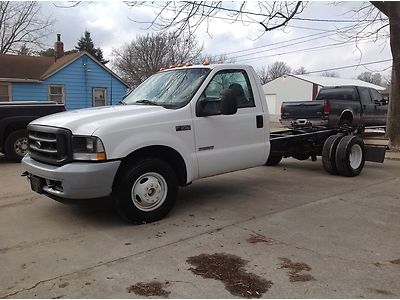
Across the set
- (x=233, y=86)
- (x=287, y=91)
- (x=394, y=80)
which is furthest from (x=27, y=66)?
(x=287, y=91)

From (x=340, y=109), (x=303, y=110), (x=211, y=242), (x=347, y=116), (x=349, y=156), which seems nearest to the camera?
(x=211, y=242)

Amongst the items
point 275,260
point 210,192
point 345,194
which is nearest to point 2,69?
point 210,192

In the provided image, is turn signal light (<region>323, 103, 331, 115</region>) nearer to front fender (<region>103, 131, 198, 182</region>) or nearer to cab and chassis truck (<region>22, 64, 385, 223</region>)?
cab and chassis truck (<region>22, 64, 385, 223</region>)

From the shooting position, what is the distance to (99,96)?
2419 cm

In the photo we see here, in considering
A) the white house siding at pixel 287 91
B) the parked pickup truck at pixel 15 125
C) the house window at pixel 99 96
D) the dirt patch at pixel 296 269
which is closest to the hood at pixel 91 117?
the dirt patch at pixel 296 269

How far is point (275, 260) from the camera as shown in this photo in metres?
4.27

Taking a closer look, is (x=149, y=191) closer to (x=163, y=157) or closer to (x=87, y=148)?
(x=163, y=157)

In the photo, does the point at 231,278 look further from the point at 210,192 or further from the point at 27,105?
the point at 27,105

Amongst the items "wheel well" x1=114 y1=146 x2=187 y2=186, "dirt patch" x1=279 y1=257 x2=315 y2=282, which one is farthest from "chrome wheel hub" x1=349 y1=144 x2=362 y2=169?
"dirt patch" x1=279 y1=257 x2=315 y2=282

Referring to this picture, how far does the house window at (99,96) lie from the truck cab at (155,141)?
1792cm

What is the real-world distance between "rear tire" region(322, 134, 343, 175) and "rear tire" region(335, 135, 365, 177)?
77 mm

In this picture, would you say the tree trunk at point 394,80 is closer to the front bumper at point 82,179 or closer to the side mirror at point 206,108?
the side mirror at point 206,108

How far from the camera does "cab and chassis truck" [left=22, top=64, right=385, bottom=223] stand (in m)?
5.01

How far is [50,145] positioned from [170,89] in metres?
1.88
